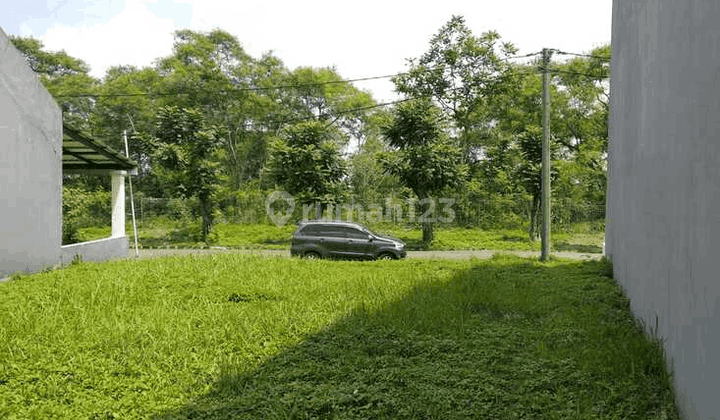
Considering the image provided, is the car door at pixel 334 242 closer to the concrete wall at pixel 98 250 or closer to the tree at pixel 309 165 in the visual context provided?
the concrete wall at pixel 98 250

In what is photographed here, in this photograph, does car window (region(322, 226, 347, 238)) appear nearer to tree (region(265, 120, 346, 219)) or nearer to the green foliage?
tree (region(265, 120, 346, 219))

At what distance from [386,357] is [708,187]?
3521mm

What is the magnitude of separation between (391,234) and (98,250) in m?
14.5

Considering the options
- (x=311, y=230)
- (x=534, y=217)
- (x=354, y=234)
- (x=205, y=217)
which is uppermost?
(x=534, y=217)

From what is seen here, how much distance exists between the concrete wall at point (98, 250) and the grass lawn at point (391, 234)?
6.11 m

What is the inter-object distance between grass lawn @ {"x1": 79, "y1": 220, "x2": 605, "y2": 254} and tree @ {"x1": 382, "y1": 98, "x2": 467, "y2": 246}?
1957mm

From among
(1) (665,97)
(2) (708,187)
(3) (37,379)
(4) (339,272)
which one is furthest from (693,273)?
(4) (339,272)

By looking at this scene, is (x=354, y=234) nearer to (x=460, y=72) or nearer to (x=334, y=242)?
(x=334, y=242)

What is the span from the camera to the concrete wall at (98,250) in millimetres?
13516

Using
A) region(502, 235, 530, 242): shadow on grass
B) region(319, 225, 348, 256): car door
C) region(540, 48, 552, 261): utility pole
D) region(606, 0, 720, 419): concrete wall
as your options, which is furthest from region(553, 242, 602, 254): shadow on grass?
region(606, 0, 720, 419): concrete wall

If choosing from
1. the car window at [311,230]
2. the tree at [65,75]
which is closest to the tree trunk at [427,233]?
the car window at [311,230]

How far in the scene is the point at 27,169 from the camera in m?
11.6

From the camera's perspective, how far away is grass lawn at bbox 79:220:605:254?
74.4 feet

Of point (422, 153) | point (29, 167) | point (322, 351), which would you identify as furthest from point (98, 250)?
point (422, 153)
